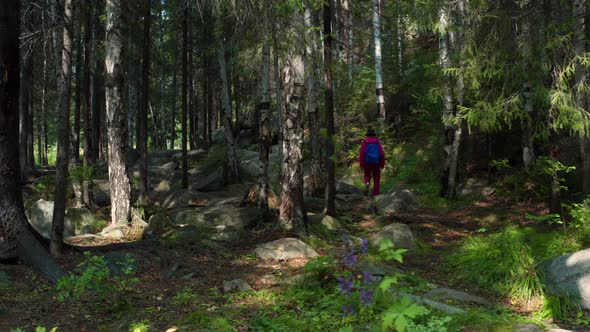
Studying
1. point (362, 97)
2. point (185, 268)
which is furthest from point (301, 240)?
point (362, 97)

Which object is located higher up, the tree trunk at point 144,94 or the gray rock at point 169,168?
the tree trunk at point 144,94

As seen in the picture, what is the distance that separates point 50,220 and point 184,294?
26.6 ft

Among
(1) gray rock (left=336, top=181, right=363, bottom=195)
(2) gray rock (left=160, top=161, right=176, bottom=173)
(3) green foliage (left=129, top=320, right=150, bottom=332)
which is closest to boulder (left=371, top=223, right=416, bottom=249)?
(3) green foliage (left=129, top=320, right=150, bottom=332)

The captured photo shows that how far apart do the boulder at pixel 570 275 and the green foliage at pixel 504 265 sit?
0.16 meters

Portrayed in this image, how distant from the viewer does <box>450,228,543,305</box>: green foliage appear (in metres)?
6.29

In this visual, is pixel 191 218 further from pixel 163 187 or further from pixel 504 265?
pixel 163 187

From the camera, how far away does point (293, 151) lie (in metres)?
9.80

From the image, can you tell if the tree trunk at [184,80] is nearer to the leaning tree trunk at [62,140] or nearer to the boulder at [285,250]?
the leaning tree trunk at [62,140]

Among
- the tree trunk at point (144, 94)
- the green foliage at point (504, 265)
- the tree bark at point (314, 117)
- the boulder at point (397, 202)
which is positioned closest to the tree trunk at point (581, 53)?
the green foliage at point (504, 265)

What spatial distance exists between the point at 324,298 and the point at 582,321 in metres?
3.07

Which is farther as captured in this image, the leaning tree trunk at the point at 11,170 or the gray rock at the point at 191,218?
the gray rock at the point at 191,218

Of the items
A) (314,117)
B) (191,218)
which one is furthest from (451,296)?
(314,117)

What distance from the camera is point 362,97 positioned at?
2198 centimetres

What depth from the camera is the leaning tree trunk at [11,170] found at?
6332 mm
